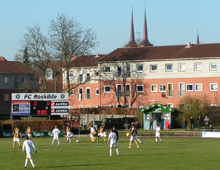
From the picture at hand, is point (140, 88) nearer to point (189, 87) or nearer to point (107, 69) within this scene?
point (107, 69)

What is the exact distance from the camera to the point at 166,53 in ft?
254

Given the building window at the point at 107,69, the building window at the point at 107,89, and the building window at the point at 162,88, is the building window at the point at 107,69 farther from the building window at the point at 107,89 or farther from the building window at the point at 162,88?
the building window at the point at 162,88

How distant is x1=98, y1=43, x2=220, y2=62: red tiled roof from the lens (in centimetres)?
7406

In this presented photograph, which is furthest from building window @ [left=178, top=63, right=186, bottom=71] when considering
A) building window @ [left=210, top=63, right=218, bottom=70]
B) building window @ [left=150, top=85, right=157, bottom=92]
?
building window @ [left=150, top=85, right=157, bottom=92]

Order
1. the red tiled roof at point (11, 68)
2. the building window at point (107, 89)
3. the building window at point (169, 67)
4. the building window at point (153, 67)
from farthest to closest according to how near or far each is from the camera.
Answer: the red tiled roof at point (11, 68), the building window at point (107, 89), the building window at point (153, 67), the building window at point (169, 67)

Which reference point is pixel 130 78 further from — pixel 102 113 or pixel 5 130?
pixel 5 130

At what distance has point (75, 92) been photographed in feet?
282

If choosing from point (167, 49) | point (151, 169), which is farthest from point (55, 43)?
point (151, 169)

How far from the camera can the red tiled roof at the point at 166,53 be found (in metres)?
74.1

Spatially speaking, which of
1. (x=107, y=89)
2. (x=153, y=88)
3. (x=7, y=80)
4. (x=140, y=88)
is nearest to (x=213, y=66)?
(x=153, y=88)

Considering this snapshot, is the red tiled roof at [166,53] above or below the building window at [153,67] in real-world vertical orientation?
above

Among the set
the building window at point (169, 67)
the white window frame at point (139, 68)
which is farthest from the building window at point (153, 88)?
the building window at point (169, 67)

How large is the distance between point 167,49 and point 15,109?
32560 mm

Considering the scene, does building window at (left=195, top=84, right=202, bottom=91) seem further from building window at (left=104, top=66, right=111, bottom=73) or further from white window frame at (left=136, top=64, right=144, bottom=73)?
building window at (left=104, top=66, right=111, bottom=73)
